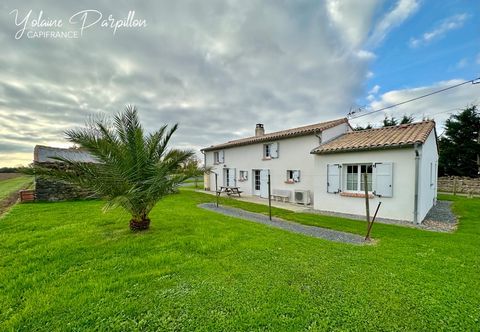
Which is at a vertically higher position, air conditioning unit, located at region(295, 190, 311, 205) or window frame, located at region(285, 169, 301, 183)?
window frame, located at region(285, 169, 301, 183)

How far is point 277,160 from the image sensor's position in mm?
14852

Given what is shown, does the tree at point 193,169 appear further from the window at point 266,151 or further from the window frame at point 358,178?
the window at point 266,151

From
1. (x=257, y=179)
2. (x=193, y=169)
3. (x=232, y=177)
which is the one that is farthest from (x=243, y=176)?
(x=193, y=169)

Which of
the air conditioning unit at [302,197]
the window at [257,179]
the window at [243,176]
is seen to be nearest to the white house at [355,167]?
the air conditioning unit at [302,197]

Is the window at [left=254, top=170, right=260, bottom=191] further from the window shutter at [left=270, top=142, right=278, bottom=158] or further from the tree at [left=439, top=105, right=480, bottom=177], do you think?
the tree at [left=439, top=105, right=480, bottom=177]

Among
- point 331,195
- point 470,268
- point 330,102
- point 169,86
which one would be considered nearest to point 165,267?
point 470,268

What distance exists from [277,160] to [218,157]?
7.44 meters

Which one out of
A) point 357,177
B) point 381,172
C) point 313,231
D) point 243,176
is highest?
point 381,172

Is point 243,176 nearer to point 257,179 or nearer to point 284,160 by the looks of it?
point 257,179

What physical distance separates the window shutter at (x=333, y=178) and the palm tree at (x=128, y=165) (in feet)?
24.3

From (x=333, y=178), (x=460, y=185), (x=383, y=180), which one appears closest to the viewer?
(x=383, y=180)

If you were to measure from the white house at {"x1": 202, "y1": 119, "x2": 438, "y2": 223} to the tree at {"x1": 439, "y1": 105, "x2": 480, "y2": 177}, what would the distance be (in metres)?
13.9

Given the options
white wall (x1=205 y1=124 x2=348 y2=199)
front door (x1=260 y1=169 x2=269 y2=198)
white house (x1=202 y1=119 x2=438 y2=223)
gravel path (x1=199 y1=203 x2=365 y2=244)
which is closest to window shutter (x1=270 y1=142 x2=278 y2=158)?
white house (x1=202 y1=119 x2=438 y2=223)

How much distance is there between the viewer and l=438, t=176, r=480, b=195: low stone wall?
1744 cm
